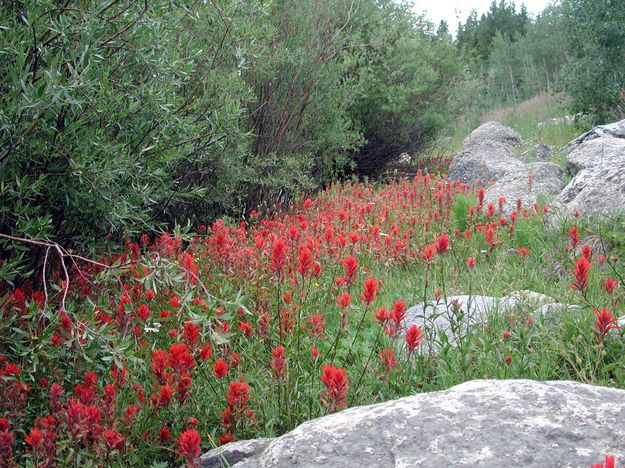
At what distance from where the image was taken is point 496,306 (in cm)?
380

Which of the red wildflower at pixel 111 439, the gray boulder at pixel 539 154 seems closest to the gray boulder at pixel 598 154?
the gray boulder at pixel 539 154

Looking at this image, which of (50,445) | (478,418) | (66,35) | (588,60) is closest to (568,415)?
(478,418)

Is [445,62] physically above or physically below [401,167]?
above

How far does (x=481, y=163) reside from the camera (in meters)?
12.1

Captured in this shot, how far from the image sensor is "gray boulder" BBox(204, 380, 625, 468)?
5.71ft

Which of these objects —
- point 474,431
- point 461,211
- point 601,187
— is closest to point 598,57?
point 461,211

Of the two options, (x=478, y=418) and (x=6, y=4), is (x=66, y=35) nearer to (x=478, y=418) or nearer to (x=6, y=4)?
(x=6, y=4)

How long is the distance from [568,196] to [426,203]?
5.48 feet

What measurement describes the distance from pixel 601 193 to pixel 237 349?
3904 millimetres

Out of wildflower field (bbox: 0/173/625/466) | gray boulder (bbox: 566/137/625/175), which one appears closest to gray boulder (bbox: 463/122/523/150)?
gray boulder (bbox: 566/137/625/175)

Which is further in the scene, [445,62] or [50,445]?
[445,62]

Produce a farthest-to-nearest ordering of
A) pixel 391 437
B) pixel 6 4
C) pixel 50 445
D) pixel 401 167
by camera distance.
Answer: pixel 401 167 < pixel 6 4 < pixel 50 445 < pixel 391 437

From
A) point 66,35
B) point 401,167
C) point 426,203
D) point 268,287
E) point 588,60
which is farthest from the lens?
point 588,60

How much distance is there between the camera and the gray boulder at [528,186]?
7605mm
